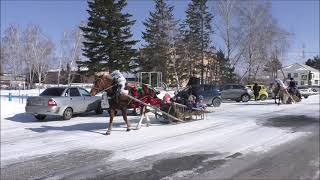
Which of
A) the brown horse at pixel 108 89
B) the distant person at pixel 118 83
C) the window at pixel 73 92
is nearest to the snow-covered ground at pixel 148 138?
the brown horse at pixel 108 89

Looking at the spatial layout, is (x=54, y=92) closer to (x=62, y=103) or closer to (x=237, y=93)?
(x=62, y=103)

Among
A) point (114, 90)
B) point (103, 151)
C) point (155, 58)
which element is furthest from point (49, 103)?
point (155, 58)

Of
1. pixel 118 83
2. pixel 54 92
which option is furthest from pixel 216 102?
pixel 118 83

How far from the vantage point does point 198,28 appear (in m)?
55.4

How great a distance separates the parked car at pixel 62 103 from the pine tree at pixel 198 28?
115 ft

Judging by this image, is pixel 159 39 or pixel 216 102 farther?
pixel 159 39

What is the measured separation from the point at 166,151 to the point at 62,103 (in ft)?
32.2

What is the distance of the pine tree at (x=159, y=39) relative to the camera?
4997 cm

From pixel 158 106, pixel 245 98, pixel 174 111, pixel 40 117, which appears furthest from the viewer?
pixel 245 98

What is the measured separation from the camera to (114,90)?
13.8m

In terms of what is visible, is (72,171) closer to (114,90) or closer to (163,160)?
(163,160)

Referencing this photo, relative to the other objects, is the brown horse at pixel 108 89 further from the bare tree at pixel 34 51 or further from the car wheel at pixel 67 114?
the bare tree at pixel 34 51

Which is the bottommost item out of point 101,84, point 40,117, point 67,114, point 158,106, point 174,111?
point 40,117

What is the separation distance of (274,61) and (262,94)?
1228 inches
